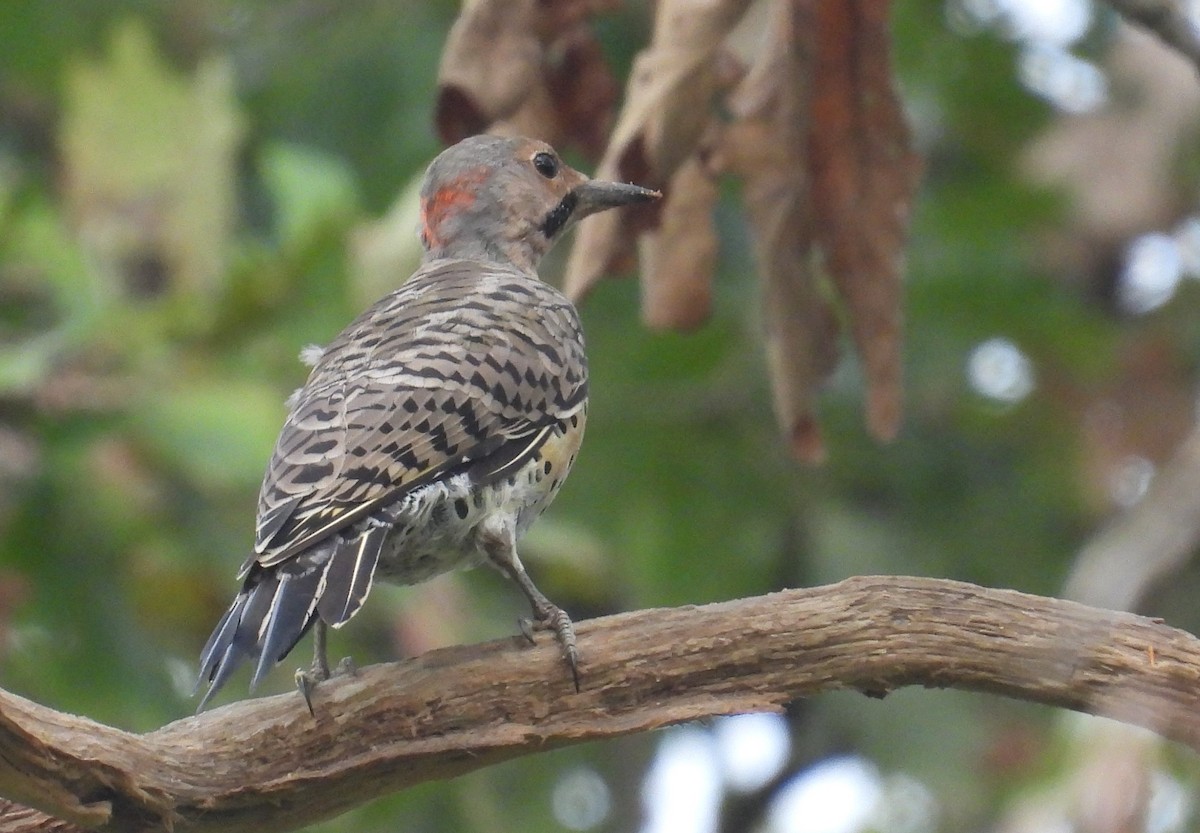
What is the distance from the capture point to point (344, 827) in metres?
7.70

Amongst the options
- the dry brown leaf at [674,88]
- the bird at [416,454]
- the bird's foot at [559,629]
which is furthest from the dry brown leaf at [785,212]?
the bird's foot at [559,629]

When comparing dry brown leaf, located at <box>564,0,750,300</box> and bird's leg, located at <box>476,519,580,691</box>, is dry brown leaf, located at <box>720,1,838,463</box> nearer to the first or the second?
dry brown leaf, located at <box>564,0,750,300</box>

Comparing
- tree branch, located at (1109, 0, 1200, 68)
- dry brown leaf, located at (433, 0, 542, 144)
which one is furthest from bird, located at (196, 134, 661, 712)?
tree branch, located at (1109, 0, 1200, 68)

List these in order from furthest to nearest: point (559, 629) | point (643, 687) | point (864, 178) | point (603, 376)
Answer: 1. point (603, 376)
2. point (864, 178)
3. point (559, 629)
4. point (643, 687)

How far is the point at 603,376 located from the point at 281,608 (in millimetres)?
3745

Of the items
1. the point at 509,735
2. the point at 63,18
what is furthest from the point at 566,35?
the point at 63,18

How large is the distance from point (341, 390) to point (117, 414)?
152 cm

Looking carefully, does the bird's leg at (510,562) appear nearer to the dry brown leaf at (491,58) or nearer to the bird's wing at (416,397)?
the bird's wing at (416,397)

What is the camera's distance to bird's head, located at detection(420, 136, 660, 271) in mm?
6227

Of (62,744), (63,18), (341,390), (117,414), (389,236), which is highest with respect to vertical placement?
(63,18)

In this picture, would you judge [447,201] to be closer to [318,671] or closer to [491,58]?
[491,58]

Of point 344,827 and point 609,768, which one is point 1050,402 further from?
point 344,827

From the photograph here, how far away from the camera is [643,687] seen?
4215mm

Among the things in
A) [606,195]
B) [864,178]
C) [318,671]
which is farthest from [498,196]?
[318,671]
